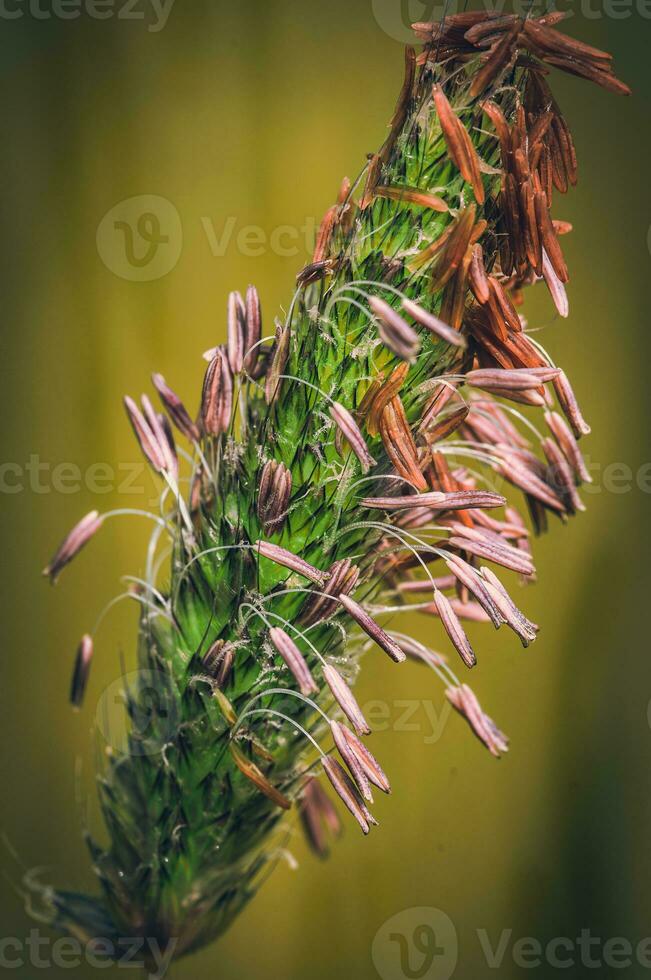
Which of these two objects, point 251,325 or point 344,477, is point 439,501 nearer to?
point 344,477

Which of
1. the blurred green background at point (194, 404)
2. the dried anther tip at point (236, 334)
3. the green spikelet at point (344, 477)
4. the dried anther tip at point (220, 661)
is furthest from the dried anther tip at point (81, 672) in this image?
the blurred green background at point (194, 404)

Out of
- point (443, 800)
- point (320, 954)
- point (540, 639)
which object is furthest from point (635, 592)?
point (320, 954)

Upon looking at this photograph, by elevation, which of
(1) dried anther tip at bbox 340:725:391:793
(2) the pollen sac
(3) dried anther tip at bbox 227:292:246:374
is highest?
(3) dried anther tip at bbox 227:292:246:374

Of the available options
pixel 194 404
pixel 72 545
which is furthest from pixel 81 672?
pixel 194 404

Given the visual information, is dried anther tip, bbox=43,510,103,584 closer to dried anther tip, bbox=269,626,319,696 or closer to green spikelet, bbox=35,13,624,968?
green spikelet, bbox=35,13,624,968

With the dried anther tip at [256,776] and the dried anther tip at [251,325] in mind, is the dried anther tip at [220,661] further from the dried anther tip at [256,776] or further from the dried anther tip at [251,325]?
the dried anther tip at [251,325]

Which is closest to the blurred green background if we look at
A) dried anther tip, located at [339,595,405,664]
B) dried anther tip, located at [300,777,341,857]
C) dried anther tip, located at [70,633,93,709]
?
dried anther tip, located at [300,777,341,857]

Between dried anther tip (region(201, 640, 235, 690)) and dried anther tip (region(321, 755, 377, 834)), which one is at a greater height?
dried anther tip (region(201, 640, 235, 690))
